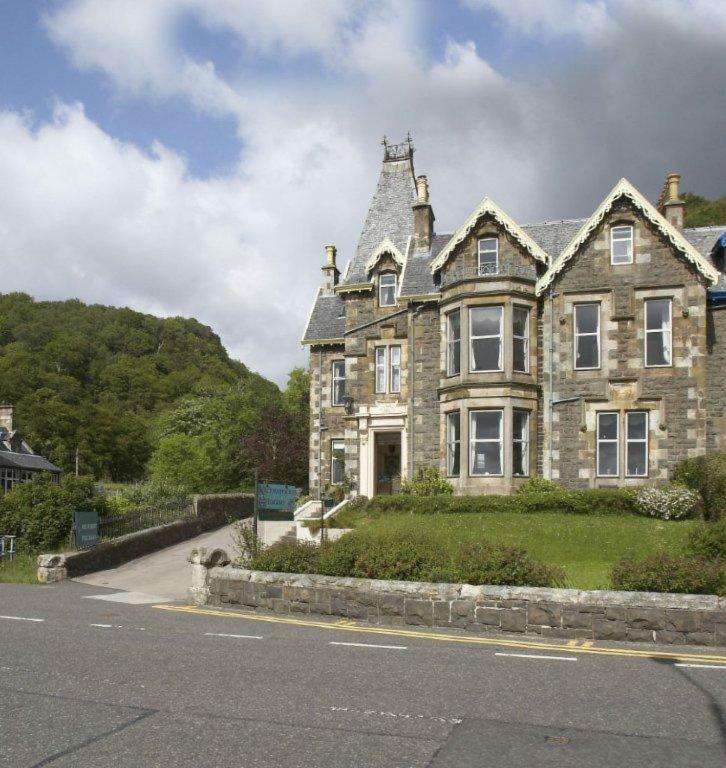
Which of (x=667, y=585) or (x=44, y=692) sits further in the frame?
(x=667, y=585)

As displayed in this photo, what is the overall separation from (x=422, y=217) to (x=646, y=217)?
881 centimetres

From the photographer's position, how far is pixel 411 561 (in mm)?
14148

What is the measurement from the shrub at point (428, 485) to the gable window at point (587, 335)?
19.2ft

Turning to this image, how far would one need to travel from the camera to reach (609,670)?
9.50 m

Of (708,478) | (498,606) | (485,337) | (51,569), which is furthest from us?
(485,337)

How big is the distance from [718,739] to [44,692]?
19.9 ft

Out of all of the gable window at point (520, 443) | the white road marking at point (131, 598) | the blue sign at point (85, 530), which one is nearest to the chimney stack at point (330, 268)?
the gable window at point (520, 443)

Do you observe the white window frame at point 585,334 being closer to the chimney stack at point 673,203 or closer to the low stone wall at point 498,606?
the chimney stack at point 673,203

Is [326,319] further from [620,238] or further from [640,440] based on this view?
[640,440]

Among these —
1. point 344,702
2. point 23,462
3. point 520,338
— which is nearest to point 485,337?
point 520,338

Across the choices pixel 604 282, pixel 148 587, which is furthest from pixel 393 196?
pixel 148 587

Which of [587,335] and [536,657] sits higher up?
[587,335]

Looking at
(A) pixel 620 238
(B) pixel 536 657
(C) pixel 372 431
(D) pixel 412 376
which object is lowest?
(B) pixel 536 657

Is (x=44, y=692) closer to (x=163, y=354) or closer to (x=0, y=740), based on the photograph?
(x=0, y=740)
